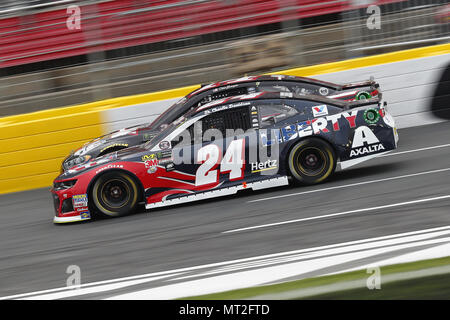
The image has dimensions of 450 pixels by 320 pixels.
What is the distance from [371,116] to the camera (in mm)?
8602

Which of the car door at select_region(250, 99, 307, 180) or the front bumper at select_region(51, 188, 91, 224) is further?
the front bumper at select_region(51, 188, 91, 224)

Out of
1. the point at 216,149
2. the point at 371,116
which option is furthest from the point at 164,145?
the point at 371,116

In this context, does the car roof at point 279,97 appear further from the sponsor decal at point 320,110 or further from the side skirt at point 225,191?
the side skirt at point 225,191

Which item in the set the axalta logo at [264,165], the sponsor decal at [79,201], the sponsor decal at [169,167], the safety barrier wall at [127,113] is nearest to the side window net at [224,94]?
the sponsor decal at [169,167]

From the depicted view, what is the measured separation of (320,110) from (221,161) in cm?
154

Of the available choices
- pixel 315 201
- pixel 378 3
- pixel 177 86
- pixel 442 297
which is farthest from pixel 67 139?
pixel 442 297

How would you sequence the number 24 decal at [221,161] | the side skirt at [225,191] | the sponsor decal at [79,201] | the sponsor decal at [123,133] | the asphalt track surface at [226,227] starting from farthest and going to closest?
the sponsor decal at [123,133], the sponsor decal at [79,201], the side skirt at [225,191], the number 24 decal at [221,161], the asphalt track surface at [226,227]

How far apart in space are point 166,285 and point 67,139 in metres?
6.87

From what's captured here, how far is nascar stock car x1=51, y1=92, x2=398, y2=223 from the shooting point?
339 inches

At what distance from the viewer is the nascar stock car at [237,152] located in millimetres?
8617

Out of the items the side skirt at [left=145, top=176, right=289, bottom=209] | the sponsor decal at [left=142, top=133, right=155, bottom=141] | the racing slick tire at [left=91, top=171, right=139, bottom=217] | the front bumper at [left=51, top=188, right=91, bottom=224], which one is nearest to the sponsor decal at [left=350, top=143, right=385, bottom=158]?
the side skirt at [left=145, top=176, right=289, bottom=209]

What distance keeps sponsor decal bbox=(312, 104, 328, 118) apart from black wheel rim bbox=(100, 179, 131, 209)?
279 centimetres

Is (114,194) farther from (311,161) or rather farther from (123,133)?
(311,161)

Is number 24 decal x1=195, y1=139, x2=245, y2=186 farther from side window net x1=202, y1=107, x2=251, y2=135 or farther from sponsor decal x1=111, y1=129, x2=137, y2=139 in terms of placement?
sponsor decal x1=111, y1=129, x2=137, y2=139
